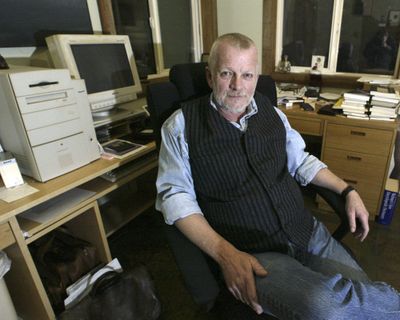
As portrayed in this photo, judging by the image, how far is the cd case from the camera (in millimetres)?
1416

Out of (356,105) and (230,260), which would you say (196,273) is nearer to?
(230,260)

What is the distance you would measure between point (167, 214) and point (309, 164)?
2.17ft

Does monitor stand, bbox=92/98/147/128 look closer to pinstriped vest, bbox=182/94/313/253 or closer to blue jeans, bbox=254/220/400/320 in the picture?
pinstriped vest, bbox=182/94/313/253

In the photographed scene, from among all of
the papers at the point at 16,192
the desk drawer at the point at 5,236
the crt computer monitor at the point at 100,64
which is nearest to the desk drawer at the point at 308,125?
Result: the crt computer monitor at the point at 100,64

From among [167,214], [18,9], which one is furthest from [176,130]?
[18,9]

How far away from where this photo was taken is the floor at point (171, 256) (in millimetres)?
1488

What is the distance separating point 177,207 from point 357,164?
4.71 feet

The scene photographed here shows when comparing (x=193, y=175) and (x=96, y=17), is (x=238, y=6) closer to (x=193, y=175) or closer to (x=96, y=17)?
(x=96, y=17)

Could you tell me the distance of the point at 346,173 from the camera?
196 cm

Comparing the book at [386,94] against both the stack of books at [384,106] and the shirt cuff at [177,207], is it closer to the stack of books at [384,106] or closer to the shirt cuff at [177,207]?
the stack of books at [384,106]

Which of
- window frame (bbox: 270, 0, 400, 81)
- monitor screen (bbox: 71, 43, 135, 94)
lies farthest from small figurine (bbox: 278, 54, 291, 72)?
monitor screen (bbox: 71, 43, 135, 94)

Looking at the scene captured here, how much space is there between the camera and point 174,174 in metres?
1.07

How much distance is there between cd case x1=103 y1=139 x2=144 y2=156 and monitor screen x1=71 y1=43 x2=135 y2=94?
0.93 feet

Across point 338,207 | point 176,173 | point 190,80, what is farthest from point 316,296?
point 190,80
